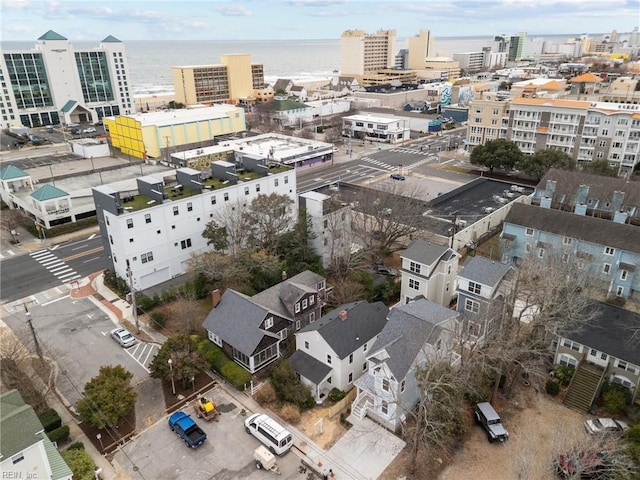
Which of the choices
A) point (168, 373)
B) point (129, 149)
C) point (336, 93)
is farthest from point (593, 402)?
point (336, 93)

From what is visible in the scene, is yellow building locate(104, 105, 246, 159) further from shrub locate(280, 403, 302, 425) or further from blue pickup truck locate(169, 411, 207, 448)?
shrub locate(280, 403, 302, 425)

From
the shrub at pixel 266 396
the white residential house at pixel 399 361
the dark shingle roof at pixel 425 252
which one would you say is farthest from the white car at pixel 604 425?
the shrub at pixel 266 396

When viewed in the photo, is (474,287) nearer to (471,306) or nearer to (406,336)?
(471,306)

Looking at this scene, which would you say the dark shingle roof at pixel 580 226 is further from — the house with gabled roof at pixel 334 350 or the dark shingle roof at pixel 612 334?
the house with gabled roof at pixel 334 350

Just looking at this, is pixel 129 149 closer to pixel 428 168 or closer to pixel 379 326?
pixel 428 168

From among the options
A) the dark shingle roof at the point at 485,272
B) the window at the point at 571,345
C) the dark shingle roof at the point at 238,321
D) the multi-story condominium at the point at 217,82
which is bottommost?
the window at the point at 571,345
